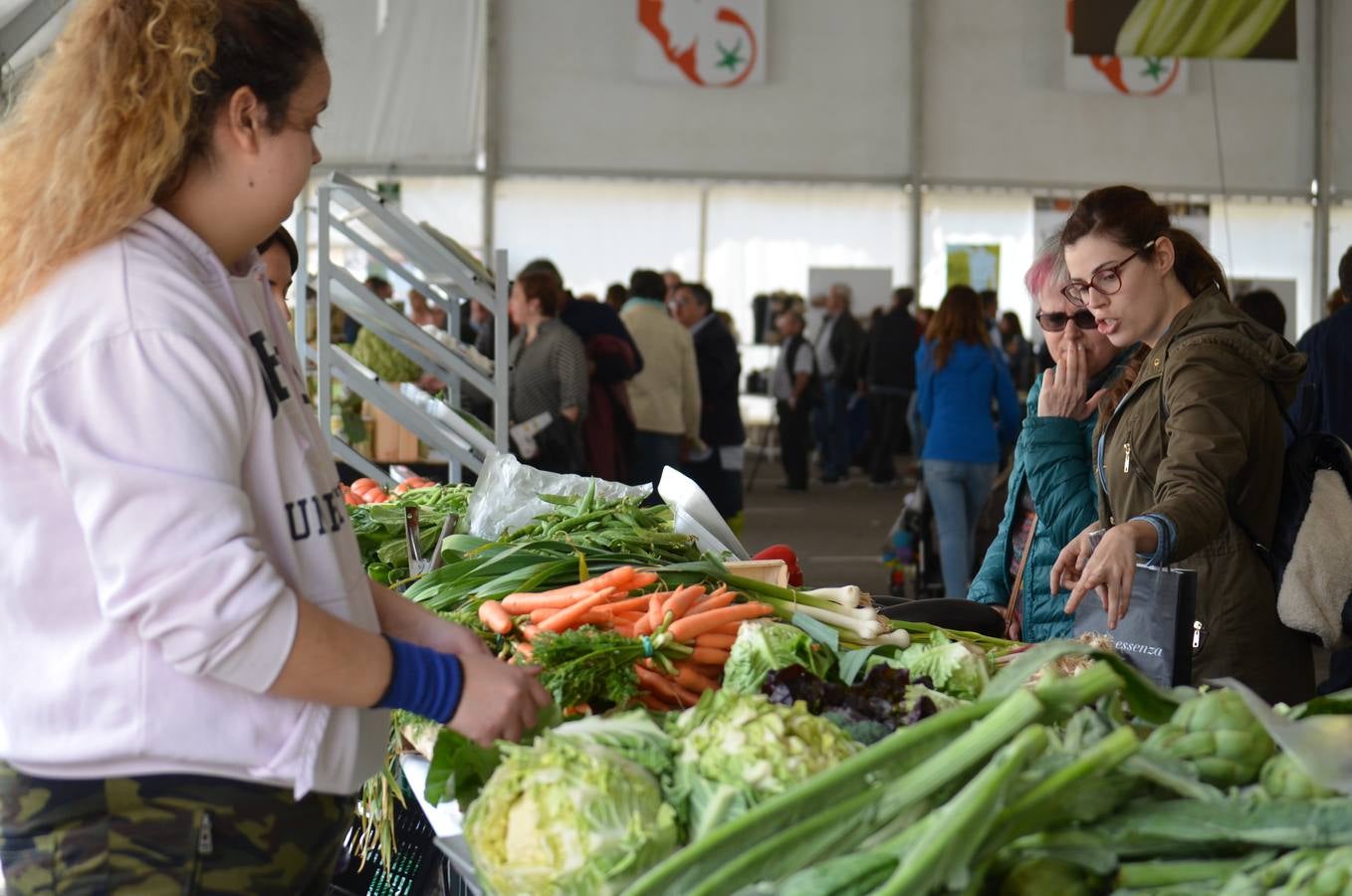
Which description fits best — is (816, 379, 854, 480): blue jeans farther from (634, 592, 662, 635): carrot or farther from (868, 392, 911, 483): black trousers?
(634, 592, 662, 635): carrot

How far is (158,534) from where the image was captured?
1.27 m

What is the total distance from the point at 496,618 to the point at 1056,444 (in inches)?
52.2

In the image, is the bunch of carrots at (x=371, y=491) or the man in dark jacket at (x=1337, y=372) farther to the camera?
the man in dark jacket at (x=1337, y=372)

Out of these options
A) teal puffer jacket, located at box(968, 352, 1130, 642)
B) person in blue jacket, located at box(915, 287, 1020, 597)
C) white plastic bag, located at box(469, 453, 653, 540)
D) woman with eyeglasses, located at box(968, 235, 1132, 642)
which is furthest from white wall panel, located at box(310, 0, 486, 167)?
teal puffer jacket, located at box(968, 352, 1130, 642)

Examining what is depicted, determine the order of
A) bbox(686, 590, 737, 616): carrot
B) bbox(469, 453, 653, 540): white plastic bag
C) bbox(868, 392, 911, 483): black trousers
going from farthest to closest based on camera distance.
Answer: bbox(868, 392, 911, 483): black trousers → bbox(469, 453, 653, 540): white plastic bag → bbox(686, 590, 737, 616): carrot

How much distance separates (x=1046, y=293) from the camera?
3.20 meters

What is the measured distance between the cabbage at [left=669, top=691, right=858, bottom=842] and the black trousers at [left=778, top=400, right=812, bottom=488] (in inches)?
465

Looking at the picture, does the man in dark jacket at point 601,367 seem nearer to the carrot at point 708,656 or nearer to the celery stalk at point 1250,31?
the carrot at point 708,656

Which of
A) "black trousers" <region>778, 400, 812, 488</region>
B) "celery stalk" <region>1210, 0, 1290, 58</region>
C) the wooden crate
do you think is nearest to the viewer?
the wooden crate

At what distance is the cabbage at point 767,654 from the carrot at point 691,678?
0.07 metres

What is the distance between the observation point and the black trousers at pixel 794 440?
1338 cm

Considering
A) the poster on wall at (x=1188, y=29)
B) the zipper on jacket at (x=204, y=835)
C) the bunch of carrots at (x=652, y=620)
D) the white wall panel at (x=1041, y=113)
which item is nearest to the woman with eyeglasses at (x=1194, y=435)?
the bunch of carrots at (x=652, y=620)

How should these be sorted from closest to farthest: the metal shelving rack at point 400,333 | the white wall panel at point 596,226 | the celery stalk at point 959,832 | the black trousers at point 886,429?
the celery stalk at point 959,832
the metal shelving rack at point 400,333
the black trousers at point 886,429
the white wall panel at point 596,226

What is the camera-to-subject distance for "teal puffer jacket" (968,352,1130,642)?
3059mm
